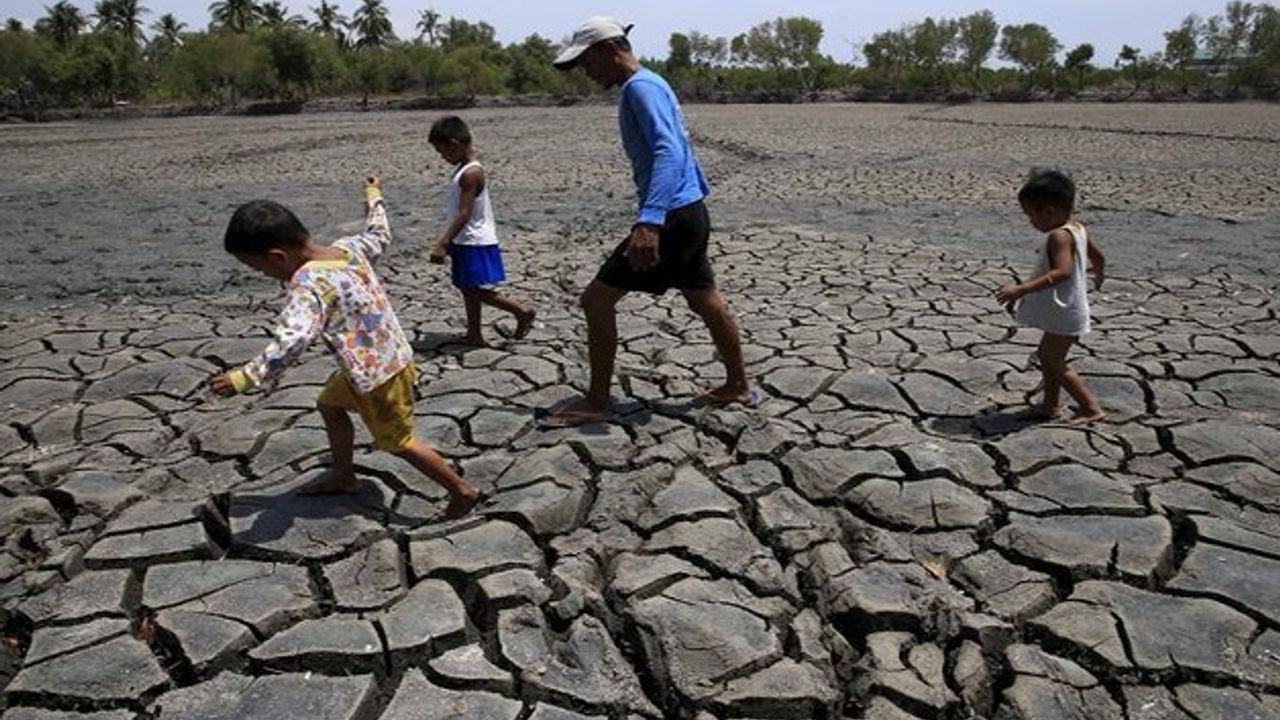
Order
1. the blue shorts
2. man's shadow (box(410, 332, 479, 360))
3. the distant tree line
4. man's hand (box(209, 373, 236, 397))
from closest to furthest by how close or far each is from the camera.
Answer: man's hand (box(209, 373, 236, 397)) → the blue shorts → man's shadow (box(410, 332, 479, 360)) → the distant tree line

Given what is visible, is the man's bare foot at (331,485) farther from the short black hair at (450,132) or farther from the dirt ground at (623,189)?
the dirt ground at (623,189)

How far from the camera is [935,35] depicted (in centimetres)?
5316

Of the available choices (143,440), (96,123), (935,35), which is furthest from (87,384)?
(935,35)

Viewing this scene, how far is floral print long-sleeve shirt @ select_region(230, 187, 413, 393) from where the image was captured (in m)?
2.50

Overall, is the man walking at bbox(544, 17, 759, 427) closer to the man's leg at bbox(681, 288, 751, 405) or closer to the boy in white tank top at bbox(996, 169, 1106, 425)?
the man's leg at bbox(681, 288, 751, 405)

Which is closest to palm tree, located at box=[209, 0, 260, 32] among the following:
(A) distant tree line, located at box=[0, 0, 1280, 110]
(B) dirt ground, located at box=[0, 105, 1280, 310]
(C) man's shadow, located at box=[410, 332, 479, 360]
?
(A) distant tree line, located at box=[0, 0, 1280, 110]

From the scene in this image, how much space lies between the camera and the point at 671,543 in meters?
2.92

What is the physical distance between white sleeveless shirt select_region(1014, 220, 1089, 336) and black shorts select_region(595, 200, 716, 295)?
4.12ft

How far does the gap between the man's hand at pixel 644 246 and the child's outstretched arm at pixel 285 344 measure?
43.5 inches

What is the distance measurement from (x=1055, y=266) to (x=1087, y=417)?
2.30 feet

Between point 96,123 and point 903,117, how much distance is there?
1161 inches

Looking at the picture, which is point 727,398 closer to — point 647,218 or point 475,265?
point 647,218

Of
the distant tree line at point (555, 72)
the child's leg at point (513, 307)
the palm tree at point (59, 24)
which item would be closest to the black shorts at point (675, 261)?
the child's leg at point (513, 307)

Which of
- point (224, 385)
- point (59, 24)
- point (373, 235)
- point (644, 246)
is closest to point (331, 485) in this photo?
point (373, 235)
